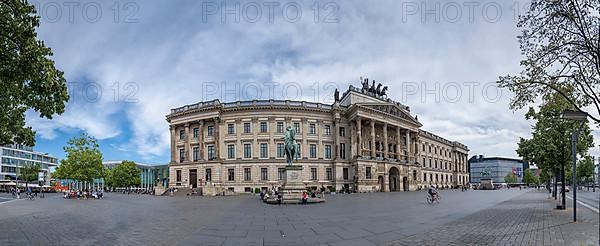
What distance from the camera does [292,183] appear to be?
1403 inches

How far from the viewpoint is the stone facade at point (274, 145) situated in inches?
2778

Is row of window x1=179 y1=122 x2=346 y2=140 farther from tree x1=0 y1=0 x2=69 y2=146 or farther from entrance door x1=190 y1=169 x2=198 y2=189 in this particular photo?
tree x1=0 y1=0 x2=69 y2=146

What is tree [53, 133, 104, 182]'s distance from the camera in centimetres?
6003

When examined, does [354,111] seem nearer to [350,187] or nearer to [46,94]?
[350,187]

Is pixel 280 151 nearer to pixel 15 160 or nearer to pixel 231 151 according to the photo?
pixel 231 151

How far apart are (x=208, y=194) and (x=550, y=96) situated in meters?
55.0

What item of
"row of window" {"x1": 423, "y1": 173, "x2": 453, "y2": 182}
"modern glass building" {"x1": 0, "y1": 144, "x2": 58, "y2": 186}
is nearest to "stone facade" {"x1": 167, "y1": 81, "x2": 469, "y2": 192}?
"row of window" {"x1": 423, "y1": 173, "x2": 453, "y2": 182}

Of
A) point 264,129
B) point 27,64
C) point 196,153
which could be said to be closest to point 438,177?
point 264,129

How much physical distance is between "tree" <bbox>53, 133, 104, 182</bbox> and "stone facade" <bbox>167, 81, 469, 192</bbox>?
15304mm

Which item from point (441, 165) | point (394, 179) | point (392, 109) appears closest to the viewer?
point (394, 179)

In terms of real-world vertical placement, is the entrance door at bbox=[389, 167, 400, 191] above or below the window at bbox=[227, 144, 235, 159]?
below

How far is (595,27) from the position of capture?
1332 cm

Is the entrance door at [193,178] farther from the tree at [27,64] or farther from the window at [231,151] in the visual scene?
the tree at [27,64]

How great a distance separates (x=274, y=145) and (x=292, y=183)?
35.8m
